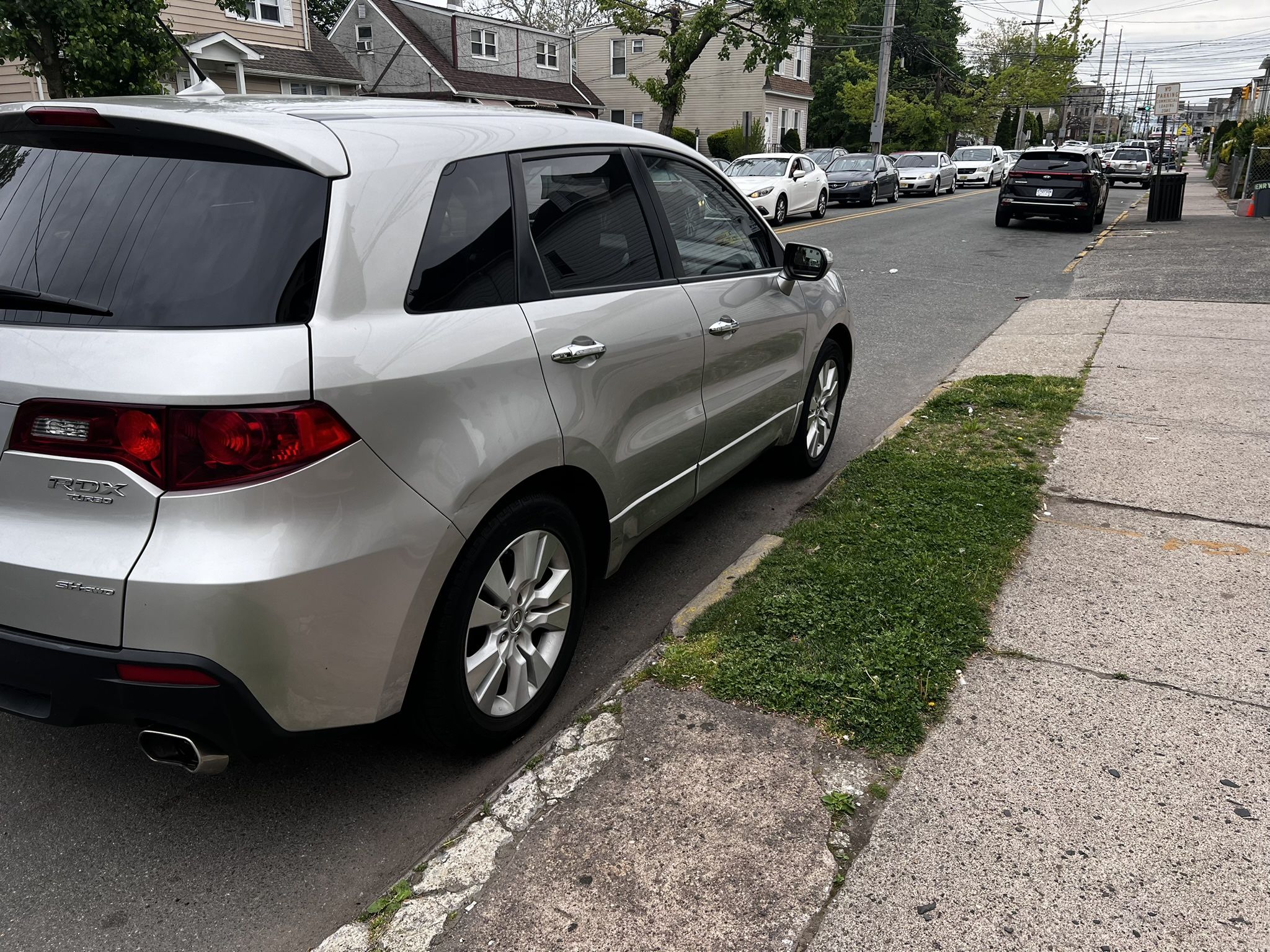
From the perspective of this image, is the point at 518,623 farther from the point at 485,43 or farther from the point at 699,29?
the point at 485,43

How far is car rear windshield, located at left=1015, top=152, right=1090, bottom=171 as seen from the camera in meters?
20.7

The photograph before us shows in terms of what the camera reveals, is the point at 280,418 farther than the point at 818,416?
No

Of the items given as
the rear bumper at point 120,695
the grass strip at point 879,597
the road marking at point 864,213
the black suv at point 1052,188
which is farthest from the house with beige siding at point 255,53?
the rear bumper at point 120,695

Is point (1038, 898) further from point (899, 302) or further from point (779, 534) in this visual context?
point (899, 302)

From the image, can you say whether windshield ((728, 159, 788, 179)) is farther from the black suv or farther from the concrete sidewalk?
the concrete sidewalk

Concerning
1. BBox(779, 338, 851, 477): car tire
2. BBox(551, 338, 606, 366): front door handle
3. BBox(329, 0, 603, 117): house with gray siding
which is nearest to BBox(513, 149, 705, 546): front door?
BBox(551, 338, 606, 366): front door handle

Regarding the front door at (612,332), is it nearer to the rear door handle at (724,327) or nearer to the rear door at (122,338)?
the rear door handle at (724,327)

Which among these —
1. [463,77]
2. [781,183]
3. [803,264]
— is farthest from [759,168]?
[463,77]

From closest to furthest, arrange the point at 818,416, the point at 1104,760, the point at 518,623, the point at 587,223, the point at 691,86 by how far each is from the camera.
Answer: the point at 1104,760
the point at 518,623
the point at 587,223
the point at 818,416
the point at 691,86

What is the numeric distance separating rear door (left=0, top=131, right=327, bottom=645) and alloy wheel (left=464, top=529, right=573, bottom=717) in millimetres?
883

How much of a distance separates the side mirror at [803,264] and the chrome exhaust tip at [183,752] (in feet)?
10.8

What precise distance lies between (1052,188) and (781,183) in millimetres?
5614

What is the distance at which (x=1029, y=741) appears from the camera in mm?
2975

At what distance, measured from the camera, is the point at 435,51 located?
128ft
